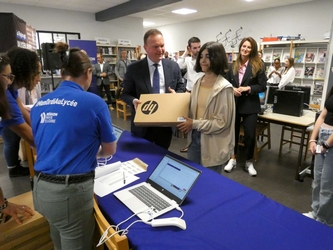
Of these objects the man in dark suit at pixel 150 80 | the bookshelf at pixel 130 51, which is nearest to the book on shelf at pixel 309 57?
the bookshelf at pixel 130 51

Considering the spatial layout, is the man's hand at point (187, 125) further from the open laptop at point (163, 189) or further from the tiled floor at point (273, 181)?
the tiled floor at point (273, 181)

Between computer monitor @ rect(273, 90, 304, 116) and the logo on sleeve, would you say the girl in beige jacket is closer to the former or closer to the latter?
the logo on sleeve

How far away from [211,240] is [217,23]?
27.7 ft

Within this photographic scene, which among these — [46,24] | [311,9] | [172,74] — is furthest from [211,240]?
[46,24]

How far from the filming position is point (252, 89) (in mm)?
2678

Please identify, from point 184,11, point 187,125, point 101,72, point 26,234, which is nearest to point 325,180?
point 187,125

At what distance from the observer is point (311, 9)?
19.9ft

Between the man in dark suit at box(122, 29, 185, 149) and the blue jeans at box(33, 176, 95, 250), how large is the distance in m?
1.07

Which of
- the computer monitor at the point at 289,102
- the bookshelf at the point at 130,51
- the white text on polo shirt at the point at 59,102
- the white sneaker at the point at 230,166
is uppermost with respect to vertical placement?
the bookshelf at the point at 130,51

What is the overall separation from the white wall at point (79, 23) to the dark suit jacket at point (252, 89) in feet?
20.2

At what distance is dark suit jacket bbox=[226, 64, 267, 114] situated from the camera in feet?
8.89

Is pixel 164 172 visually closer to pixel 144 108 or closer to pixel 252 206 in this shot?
pixel 252 206

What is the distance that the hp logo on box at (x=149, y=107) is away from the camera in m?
1.75

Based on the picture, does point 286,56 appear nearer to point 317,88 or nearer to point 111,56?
point 317,88
